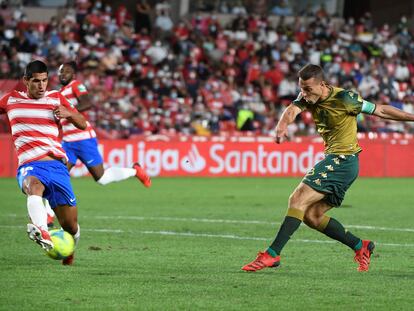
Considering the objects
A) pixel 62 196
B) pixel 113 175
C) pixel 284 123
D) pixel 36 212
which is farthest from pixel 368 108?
pixel 113 175

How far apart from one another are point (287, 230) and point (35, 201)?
2359mm

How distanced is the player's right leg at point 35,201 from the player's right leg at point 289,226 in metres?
1.93

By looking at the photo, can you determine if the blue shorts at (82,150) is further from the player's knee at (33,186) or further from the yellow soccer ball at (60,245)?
the yellow soccer ball at (60,245)

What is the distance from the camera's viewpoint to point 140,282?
8914 mm

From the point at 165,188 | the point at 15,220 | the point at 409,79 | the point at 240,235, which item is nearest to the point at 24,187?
the point at 240,235

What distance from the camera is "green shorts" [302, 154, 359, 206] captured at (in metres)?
9.66

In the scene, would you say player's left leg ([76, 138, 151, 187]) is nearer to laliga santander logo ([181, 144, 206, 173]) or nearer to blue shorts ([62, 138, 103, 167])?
blue shorts ([62, 138, 103, 167])

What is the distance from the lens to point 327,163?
31.9ft

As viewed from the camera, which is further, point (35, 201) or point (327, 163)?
point (327, 163)

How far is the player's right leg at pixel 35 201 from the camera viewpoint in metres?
8.84

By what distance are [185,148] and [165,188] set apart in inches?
147

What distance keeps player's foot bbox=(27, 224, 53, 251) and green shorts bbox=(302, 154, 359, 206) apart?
249 cm

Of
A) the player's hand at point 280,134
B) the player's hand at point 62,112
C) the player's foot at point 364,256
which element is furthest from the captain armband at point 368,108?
the player's hand at point 62,112

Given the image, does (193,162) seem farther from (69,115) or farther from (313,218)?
(69,115)
